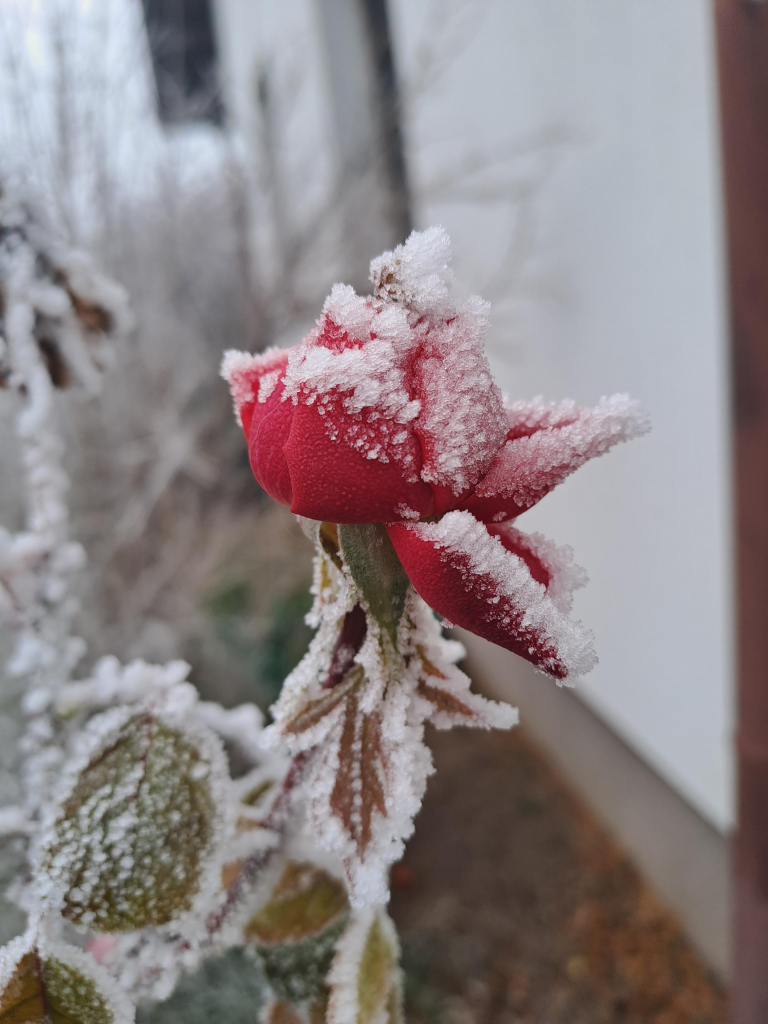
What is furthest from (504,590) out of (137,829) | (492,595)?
(137,829)

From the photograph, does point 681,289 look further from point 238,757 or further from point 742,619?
point 238,757

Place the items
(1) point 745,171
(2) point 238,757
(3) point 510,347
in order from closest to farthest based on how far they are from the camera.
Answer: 1. (2) point 238,757
2. (1) point 745,171
3. (3) point 510,347

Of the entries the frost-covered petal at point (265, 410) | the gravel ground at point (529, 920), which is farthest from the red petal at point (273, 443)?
the gravel ground at point (529, 920)

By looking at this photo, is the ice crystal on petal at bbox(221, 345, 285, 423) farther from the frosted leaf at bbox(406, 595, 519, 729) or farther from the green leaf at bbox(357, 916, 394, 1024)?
the green leaf at bbox(357, 916, 394, 1024)

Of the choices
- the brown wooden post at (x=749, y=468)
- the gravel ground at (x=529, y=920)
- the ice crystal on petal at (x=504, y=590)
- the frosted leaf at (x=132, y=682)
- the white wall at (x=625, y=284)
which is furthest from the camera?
the gravel ground at (x=529, y=920)

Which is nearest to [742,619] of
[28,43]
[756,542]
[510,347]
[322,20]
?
[756,542]

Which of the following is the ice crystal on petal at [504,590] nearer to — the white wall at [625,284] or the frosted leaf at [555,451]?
the frosted leaf at [555,451]

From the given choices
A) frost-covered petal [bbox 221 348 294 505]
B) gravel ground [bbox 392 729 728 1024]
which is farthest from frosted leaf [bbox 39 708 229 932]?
gravel ground [bbox 392 729 728 1024]
